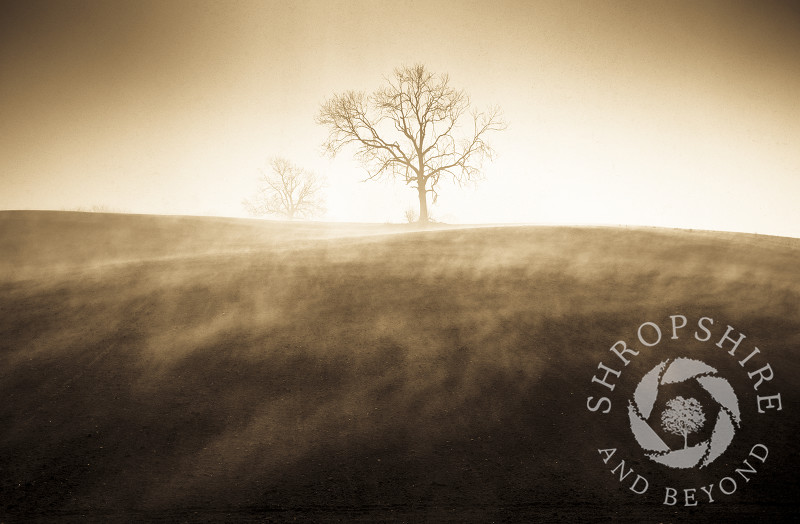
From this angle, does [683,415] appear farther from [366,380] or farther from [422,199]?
[422,199]

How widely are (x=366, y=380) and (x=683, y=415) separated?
5497 millimetres

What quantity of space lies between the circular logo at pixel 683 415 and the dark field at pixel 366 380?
0.22 meters

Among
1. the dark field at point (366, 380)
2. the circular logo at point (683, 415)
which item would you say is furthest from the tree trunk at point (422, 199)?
the circular logo at point (683, 415)

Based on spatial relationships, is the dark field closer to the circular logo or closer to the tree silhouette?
the circular logo

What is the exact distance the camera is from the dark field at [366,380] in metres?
5.40

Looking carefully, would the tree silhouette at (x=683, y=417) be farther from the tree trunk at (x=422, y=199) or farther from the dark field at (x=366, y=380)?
the tree trunk at (x=422, y=199)

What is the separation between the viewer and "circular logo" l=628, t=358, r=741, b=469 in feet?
19.9

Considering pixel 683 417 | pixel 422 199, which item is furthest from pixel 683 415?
pixel 422 199

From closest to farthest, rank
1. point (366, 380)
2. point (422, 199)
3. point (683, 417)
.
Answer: point (683, 417), point (366, 380), point (422, 199)

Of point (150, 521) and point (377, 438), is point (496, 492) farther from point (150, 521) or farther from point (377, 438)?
point (150, 521)

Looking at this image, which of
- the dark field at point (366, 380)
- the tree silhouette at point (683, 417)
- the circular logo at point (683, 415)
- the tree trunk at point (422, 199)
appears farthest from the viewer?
the tree trunk at point (422, 199)

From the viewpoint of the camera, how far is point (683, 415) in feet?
22.2

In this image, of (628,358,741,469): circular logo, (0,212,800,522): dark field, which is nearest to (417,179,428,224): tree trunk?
(0,212,800,522): dark field

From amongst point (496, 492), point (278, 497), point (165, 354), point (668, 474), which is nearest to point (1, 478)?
point (165, 354)
